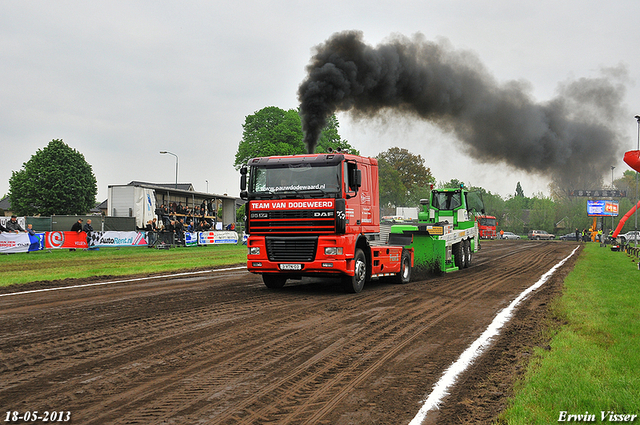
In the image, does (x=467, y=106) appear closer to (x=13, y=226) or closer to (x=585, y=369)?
(x=585, y=369)

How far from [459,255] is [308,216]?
10257 mm

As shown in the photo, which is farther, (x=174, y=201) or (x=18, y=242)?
(x=174, y=201)

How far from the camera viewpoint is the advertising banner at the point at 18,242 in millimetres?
24270

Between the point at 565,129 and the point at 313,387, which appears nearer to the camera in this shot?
the point at 313,387

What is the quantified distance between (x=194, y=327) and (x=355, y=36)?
13.9 m

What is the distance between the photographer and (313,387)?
16.0ft

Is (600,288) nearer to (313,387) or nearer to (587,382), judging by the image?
(587,382)

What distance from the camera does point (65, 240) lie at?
27.1m

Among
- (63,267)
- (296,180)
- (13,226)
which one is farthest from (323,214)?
(13,226)

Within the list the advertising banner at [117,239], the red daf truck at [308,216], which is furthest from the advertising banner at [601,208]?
the red daf truck at [308,216]

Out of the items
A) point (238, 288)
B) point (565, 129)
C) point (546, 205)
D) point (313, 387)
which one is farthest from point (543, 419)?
point (546, 205)

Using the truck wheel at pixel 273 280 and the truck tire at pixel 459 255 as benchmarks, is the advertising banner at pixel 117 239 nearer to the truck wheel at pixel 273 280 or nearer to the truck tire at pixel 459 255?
the truck wheel at pixel 273 280

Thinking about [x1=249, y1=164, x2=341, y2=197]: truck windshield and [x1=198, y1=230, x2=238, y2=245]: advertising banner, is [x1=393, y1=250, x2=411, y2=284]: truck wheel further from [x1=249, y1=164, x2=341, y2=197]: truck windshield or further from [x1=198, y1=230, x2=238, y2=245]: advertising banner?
[x1=198, y1=230, x2=238, y2=245]: advertising banner

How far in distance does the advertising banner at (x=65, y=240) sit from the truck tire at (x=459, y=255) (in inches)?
766
